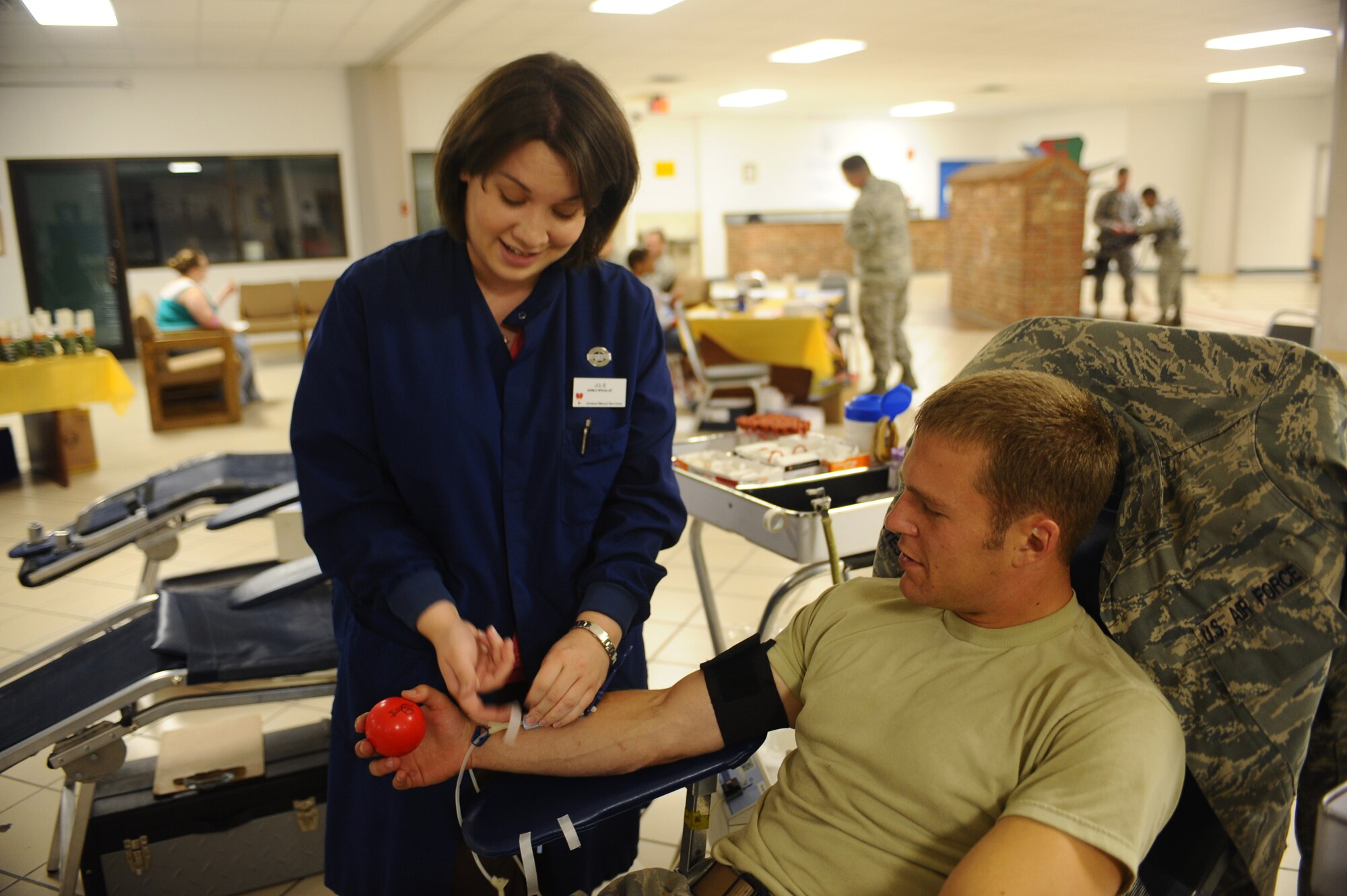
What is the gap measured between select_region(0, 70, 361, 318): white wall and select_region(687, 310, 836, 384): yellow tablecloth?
18.5ft

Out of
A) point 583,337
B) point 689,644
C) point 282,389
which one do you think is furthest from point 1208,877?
point 282,389

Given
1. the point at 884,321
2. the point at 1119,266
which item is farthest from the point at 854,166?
the point at 1119,266

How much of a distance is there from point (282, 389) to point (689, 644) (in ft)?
20.4

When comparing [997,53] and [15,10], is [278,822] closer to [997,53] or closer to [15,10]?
[15,10]

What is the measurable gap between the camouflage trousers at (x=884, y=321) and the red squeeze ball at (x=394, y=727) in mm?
6186

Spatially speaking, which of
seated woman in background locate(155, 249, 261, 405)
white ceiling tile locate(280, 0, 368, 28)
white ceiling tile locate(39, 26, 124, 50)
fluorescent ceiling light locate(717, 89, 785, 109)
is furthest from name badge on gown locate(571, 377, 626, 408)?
fluorescent ceiling light locate(717, 89, 785, 109)

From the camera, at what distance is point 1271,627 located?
110 cm

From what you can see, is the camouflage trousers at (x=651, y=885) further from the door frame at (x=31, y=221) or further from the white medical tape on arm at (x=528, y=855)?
the door frame at (x=31, y=221)

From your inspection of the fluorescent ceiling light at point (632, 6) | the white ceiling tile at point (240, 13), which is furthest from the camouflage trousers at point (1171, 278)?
the white ceiling tile at point (240, 13)

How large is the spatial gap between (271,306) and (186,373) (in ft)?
10.7

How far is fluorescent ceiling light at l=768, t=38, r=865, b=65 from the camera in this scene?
29.3ft

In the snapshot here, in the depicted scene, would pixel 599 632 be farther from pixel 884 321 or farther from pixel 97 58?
pixel 97 58

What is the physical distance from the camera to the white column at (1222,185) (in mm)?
15016

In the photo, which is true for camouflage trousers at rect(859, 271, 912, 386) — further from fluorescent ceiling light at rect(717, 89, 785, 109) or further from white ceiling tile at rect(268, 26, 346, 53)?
fluorescent ceiling light at rect(717, 89, 785, 109)
